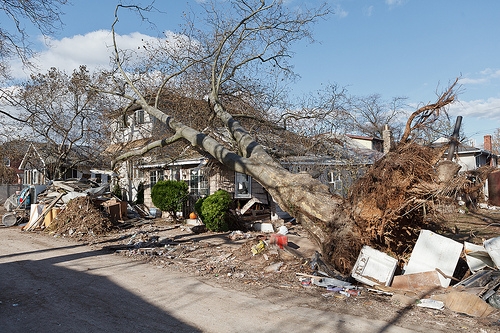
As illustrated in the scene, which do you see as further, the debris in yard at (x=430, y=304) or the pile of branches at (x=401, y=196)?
the pile of branches at (x=401, y=196)

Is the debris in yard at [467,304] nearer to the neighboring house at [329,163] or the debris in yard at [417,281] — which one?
the debris in yard at [417,281]

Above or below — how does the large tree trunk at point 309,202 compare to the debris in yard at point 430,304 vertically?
above

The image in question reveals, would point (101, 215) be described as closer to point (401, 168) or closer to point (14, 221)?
point (14, 221)

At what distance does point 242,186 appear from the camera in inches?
638

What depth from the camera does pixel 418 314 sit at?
18.1ft

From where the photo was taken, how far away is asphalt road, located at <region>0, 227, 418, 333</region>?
5.07 metres

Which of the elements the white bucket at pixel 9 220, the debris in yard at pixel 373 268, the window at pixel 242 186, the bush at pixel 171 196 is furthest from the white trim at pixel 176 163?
the debris in yard at pixel 373 268

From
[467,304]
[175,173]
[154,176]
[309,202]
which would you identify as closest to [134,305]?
[309,202]

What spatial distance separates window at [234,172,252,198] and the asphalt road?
7521 millimetres

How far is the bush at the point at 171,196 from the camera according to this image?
632 inches

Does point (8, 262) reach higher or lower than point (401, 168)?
lower

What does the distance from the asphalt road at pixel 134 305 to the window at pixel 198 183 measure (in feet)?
25.8

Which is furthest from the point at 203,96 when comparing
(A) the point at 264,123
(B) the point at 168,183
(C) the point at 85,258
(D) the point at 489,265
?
(D) the point at 489,265

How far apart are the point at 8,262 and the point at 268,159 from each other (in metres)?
6.47
